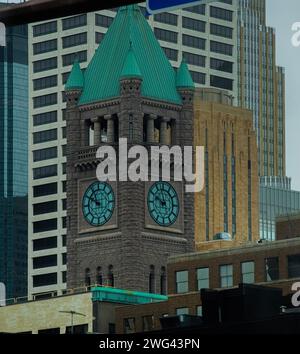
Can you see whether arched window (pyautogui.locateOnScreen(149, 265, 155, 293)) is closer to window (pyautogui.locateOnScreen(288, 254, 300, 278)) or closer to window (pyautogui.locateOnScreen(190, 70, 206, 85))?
window (pyautogui.locateOnScreen(190, 70, 206, 85))

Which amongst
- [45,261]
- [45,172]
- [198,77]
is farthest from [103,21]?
[45,261]

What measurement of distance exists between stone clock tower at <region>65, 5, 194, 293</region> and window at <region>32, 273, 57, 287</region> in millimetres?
1823

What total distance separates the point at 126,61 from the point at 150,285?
22.4 metres

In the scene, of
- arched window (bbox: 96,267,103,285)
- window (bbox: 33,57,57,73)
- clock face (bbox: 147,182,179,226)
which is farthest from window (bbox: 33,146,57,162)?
arched window (bbox: 96,267,103,285)

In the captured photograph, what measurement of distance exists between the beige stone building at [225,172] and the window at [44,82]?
15363mm

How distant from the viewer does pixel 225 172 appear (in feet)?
510

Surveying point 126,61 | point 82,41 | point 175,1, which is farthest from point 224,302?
point 126,61

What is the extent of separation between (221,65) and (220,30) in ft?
24.8

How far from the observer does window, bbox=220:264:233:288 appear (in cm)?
9093

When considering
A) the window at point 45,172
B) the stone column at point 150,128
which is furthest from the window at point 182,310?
the stone column at point 150,128
